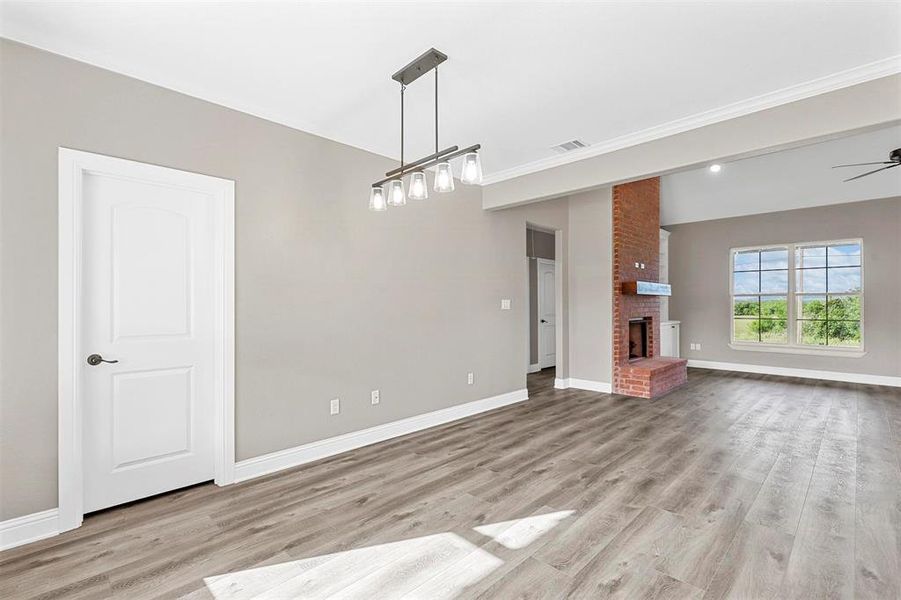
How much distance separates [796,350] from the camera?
7.09 meters

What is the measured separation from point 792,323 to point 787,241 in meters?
1.39

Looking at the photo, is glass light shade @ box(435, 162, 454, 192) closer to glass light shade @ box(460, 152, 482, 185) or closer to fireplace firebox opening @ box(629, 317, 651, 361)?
glass light shade @ box(460, 152, 482, 185)

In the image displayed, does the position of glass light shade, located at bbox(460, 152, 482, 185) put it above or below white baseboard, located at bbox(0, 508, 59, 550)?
above

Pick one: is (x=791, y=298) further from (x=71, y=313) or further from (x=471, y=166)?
(x=71, y=313)

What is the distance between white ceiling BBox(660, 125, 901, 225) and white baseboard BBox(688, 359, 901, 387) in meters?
2.70

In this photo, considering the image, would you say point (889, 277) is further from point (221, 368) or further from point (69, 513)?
point (69, 513)

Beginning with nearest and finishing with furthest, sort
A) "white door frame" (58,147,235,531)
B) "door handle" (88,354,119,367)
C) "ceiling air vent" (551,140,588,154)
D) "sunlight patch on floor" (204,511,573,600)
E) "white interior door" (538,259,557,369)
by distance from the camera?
"sunlight patch on floor" (204,511,573,600) → "white door frame" (58,147,235,531) → "door handle" (88,354,119,367) → "ceiling air vent" (551,140,588,154) → "white interior door" (538,259,557,369)

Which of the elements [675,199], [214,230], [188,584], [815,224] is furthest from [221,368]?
[815,224]

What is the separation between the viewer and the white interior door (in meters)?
7.70

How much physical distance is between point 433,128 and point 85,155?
7.42 feet

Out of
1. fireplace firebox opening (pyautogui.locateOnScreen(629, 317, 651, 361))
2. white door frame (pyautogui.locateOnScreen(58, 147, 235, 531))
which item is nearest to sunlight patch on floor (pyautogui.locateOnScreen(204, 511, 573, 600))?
white door frame (pyautogui.locateOnScreen(58, 147, 235, 531))

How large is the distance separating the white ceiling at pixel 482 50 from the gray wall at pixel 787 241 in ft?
18.2

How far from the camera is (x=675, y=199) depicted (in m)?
7.77

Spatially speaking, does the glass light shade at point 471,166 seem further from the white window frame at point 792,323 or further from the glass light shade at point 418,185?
the white window frame at point 792,323
